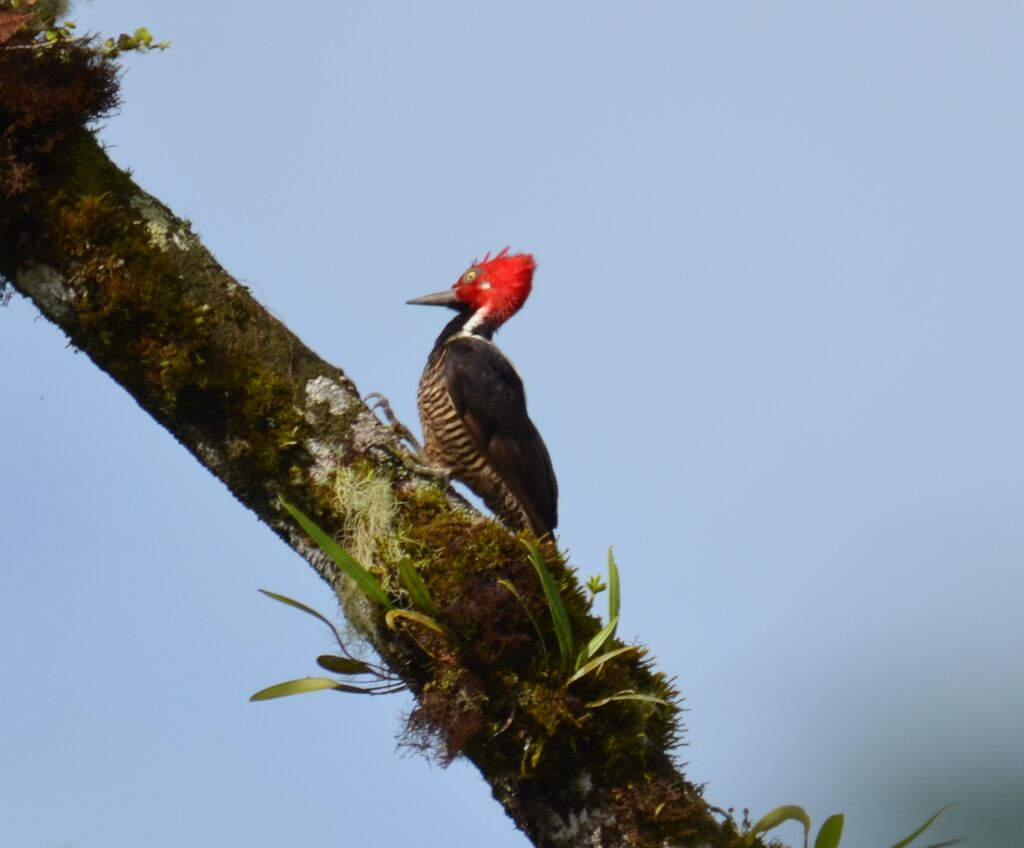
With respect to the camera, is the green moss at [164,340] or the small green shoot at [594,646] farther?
the green moss at [164,340]

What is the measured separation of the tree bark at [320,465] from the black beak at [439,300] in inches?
122

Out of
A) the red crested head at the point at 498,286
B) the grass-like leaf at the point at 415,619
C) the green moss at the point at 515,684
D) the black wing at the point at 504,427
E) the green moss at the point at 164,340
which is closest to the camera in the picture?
the green moss at the point at 515,684

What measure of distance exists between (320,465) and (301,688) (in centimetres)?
48

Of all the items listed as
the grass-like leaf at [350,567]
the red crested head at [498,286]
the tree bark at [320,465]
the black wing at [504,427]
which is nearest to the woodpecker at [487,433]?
the black wing at [504,427]

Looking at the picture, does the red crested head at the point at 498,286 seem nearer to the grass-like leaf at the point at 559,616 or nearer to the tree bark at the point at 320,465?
the tree bark at the point at 320,465

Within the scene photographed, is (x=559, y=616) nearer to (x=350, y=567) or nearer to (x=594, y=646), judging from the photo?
(x=594, y=646)

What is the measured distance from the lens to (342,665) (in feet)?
9.75

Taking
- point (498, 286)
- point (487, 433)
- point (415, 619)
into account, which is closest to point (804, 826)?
point (415, 619)

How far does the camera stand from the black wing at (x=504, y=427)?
17.7ft

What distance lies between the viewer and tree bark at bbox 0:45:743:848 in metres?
2.70

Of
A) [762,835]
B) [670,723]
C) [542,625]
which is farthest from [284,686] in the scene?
[762,835]

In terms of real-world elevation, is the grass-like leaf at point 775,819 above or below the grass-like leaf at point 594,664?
below

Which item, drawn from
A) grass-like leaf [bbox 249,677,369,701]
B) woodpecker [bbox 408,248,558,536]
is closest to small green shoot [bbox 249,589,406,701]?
grass-like leaf [bbox 249,677,369,701]

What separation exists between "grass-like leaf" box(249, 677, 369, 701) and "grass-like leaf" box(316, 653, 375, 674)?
3cm
